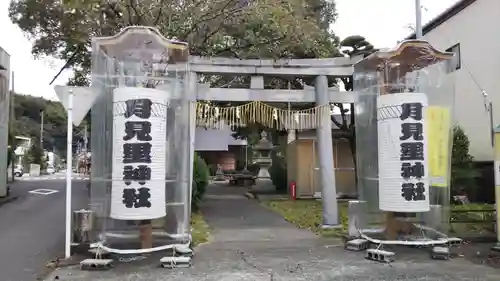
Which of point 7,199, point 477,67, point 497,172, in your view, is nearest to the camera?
point 497,172

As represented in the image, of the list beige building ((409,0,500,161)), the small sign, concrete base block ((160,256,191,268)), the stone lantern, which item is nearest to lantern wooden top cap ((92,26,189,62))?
concrete base block ((160,256,191,268))

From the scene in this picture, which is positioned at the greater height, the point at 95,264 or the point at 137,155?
the point at 137,155

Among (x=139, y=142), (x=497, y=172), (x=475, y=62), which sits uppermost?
(x=475, y=62)

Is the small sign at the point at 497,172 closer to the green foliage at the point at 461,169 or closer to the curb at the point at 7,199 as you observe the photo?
the green foliage at the point at 461,169

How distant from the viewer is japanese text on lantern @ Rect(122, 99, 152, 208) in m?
8.05

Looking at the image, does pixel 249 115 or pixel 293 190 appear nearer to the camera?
pixel 249 115

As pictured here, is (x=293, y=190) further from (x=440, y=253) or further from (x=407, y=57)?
(x=440, y=253)

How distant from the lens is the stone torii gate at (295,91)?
11.4 m

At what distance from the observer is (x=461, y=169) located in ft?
42.9

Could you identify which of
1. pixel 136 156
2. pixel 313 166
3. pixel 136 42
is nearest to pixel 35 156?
pixel 313 166

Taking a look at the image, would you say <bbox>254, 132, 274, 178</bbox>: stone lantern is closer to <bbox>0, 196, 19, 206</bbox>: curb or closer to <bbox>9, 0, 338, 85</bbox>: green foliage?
<bbox>9, 0, 338, 85</bbox>: green foliage

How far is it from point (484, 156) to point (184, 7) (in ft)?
32.2

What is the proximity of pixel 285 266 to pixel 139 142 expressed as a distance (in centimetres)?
319

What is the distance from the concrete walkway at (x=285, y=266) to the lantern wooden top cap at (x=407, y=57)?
12.0ft
